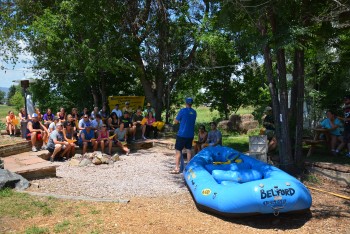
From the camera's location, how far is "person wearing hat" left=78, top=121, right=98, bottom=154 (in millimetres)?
10703

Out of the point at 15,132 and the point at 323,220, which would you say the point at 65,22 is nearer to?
the point at 15,132

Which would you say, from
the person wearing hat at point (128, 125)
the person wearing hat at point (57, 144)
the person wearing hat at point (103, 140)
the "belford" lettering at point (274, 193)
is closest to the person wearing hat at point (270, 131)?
the "belford" lettering at point (274, 193)

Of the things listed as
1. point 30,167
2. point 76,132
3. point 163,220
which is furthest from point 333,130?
point 76,132

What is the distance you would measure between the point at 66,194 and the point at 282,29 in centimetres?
508

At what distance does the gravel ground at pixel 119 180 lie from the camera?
22.7 feet

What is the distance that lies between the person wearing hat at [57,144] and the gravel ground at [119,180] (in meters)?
0.42

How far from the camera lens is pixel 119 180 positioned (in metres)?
7.98

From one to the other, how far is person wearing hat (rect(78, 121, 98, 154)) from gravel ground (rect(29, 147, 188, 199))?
100cm

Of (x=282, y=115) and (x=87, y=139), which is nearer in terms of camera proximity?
(x=282, y=115)

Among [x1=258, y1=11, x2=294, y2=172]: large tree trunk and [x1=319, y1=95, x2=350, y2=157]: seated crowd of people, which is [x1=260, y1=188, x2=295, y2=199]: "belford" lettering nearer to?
[x1=258, y1=11, x2=294, y2=172]: large tree trunk

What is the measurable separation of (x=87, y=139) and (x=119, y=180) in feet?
10.6

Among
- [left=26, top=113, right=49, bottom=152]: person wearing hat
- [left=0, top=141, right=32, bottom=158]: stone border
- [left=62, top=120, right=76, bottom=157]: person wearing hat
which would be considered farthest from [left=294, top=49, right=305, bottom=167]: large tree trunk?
[left=0, top=141, right=32, bottom=158]: stone border

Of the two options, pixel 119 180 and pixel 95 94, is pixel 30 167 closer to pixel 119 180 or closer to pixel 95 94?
pixel 119 180

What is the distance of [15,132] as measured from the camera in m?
12.5
